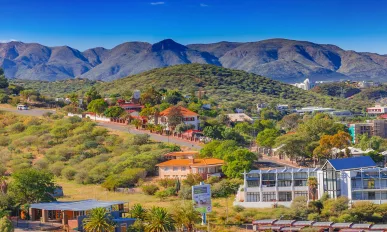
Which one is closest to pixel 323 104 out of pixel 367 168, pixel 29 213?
pixel 367 168

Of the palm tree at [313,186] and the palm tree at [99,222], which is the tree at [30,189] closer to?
the palm tree at [99,222]

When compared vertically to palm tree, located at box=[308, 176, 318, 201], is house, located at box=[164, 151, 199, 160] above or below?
above

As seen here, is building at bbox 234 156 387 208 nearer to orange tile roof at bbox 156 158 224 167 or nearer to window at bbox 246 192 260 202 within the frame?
window at bbox 246 192 260 202

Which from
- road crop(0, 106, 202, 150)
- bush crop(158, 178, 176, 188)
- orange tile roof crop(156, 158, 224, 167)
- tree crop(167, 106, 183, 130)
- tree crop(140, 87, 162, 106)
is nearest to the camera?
bush crop(158, 178, 176, 188)

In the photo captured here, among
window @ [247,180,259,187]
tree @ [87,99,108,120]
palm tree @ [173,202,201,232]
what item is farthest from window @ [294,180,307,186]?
tree @ [87,99,108,120]

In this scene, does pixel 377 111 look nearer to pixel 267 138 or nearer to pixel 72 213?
pixel 267 138

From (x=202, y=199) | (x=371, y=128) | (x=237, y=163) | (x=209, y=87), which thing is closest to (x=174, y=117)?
(x=237, y=163)
